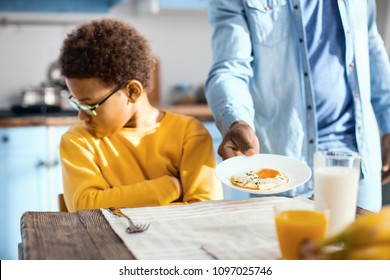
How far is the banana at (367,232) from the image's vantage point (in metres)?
0.57

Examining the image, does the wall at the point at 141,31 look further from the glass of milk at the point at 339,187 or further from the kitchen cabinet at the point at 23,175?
the glass of milk at the point at 339,187

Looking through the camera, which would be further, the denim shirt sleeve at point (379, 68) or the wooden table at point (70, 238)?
the denim shirt sleeve at point (379, 68)

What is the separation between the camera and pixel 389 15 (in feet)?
11.1

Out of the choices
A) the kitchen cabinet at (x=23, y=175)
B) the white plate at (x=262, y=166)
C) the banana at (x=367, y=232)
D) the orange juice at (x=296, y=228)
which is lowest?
the kitchen cabinet at (x=23, y=175)

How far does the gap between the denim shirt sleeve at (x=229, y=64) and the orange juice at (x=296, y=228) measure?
57 cm

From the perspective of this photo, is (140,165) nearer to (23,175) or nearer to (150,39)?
(23,175)

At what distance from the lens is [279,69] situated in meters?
1.47

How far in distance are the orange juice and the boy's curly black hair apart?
73 cm

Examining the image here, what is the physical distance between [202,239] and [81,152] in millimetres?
564

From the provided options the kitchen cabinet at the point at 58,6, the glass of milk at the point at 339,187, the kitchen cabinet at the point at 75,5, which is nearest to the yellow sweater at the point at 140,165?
the glass of milk at the point at 339,187

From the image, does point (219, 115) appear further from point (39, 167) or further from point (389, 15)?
point (389, 15)

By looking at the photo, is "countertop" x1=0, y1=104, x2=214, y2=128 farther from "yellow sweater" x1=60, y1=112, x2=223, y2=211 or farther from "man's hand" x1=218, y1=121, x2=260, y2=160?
"man's hand" x1=218, y1=121, x2=260, y2=160

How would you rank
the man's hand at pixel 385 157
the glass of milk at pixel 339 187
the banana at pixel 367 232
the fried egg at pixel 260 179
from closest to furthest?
1. the banana at pixel 367 232
2. the glass of milk at pixel 339 187
3. the fried egg at pixel 260 179
4. the man's hand at pixel 385 157
